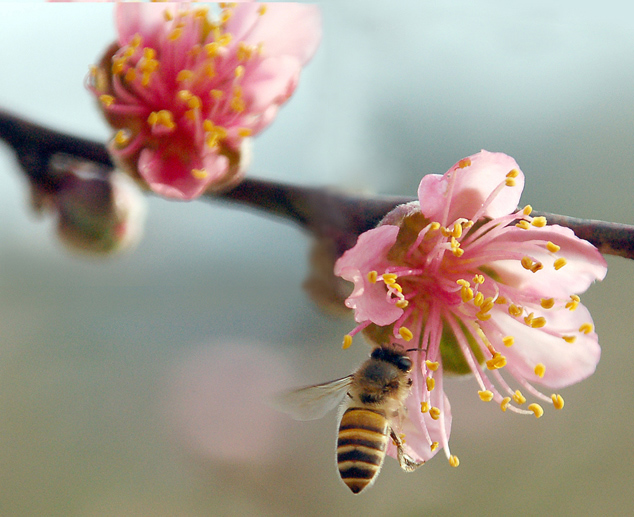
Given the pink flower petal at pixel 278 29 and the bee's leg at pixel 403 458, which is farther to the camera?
the pink flower petal at pixel 278 29

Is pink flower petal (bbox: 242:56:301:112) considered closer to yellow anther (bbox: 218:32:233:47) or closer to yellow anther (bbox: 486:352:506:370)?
yellow anther (bbox: 218:32:233:47)

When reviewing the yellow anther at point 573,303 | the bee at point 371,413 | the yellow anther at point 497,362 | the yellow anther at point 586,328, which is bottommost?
the bee at point 371,413

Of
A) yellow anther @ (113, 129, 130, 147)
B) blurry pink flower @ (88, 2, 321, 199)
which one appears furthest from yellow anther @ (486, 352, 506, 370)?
yellow anther @ (113, 129, 130, 147)

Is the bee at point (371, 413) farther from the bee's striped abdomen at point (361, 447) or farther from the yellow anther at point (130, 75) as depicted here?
the yellow anther at point (130, 75)

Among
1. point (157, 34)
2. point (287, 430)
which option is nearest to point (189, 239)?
point (287, 430)

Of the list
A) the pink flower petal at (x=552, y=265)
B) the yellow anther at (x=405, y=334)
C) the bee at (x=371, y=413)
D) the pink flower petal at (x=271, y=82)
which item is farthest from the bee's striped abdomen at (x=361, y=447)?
the pink flower petal at (x=271, y=82)

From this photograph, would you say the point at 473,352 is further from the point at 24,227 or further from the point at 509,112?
the point at 509,112
